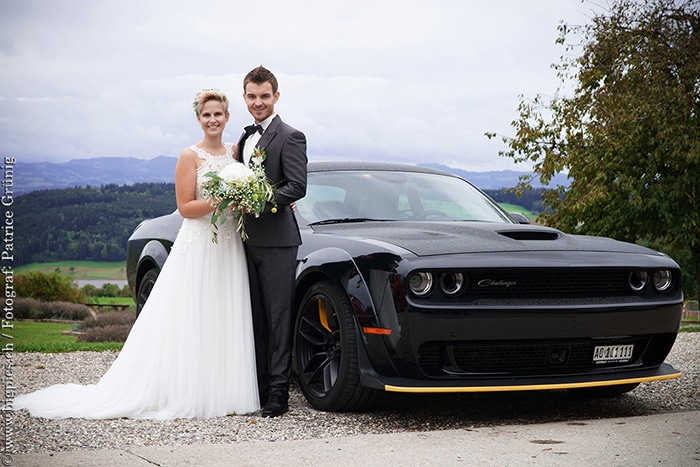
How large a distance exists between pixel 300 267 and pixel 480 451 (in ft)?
6.18

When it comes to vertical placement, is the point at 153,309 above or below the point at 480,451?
above

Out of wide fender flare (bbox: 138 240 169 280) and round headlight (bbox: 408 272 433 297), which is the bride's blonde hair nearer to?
wide fender flare (bbox: 138 240 169 280)

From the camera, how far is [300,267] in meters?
5.31

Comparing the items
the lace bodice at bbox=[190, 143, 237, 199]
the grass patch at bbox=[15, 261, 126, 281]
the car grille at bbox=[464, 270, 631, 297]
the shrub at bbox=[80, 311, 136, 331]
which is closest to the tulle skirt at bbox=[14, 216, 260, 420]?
the lace bodice at bbox=[190, 143, 237, 199]

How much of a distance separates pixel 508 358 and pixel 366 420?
93cm

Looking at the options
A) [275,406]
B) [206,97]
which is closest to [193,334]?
[275,406]

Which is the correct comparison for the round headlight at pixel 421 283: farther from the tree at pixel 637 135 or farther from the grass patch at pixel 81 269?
the grass patch at pixel 81 269

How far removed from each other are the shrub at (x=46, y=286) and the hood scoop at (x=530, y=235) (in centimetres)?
3011

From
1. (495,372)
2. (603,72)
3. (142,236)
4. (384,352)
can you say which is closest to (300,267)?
(384,352)

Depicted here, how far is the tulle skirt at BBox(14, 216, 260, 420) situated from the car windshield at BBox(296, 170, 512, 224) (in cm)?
72

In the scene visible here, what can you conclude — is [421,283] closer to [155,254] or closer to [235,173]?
[235,173]

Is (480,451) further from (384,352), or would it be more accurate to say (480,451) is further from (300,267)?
(300,267)

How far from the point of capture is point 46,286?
33031 millimetres

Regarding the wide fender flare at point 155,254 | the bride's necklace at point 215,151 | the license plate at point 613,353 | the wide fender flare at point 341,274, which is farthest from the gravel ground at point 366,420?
the bride's necklace at point 215,151
